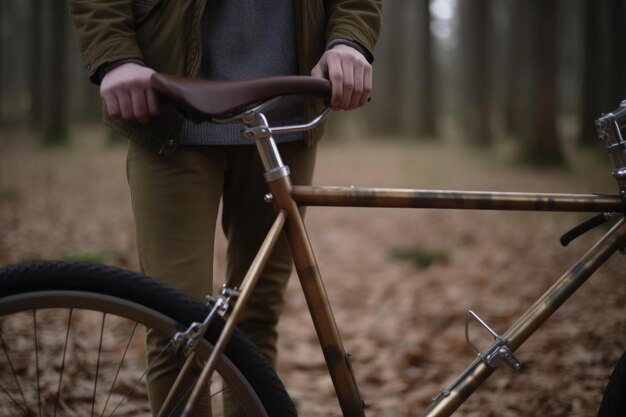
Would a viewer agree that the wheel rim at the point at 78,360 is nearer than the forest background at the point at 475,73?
Yes

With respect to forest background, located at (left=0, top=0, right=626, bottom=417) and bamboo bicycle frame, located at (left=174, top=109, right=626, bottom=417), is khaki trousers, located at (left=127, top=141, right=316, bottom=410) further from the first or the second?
forest background, located at (left=0, top=0, right=626, bottom=417)

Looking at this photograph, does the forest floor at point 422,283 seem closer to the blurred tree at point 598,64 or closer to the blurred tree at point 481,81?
the blurred tree at point 598,64

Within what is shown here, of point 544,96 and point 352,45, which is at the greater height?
point 544,96

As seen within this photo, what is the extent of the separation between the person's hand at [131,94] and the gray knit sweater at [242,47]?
240 mm

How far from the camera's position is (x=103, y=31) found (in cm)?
161

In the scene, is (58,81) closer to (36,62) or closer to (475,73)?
(36,62)

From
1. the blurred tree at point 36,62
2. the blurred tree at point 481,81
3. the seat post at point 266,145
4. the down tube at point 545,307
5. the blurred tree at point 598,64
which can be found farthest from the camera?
the blurred tree at point 36,62

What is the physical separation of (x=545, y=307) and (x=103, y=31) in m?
1.43

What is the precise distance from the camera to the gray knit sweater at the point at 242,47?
1.77m

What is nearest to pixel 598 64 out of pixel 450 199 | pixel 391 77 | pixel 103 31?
pixel 391 77

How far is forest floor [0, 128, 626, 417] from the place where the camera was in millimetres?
3209

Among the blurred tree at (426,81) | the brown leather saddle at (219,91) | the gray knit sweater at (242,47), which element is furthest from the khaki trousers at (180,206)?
the blurred tree at (426,81)

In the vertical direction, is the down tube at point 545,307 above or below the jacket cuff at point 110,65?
below

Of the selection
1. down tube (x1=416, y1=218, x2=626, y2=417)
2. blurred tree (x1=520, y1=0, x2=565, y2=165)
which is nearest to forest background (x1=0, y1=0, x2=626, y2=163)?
blurred tree (x1=520, y1=0, x2=565, y2=165)
